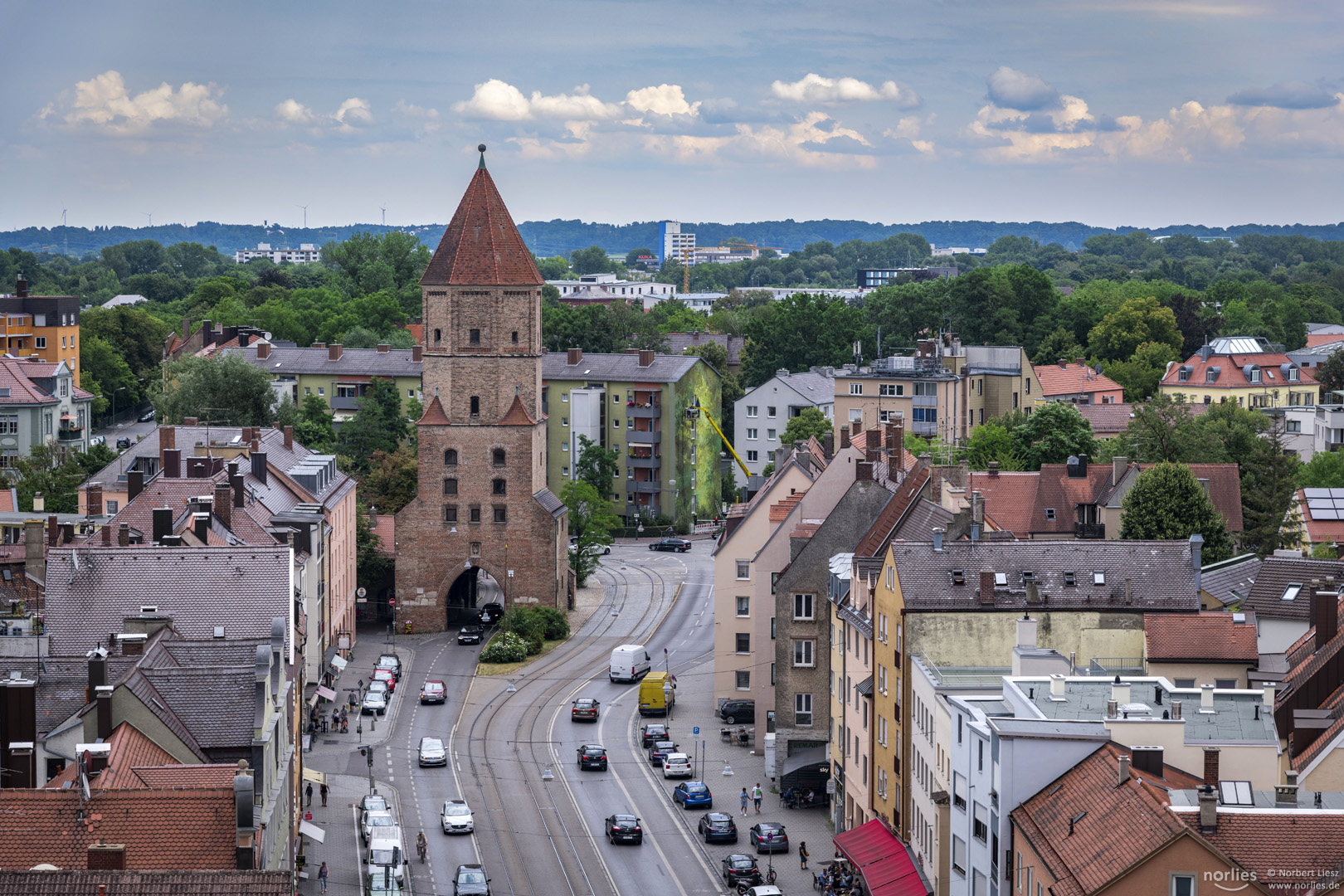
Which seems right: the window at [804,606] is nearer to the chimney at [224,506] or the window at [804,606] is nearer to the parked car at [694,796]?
the parked car at [694,796]

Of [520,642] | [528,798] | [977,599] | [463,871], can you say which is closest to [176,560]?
[463,871]

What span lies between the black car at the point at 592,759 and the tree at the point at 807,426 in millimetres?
71054

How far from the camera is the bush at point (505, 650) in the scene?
9719cm

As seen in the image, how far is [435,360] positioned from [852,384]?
48.6 m

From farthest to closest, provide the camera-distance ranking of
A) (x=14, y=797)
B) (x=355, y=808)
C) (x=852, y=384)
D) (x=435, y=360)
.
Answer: (x=852, y=384) < (x=435, y=360) < (x=355, y=808) < (x=14, y=797)

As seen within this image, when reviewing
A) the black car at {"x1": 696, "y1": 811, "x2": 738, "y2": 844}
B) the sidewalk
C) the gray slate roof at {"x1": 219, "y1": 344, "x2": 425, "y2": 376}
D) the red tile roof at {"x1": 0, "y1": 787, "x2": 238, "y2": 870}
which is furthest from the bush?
the gray slate roof at {"x1": 219, "y1": 344, "x2": 425, "y2": 376}

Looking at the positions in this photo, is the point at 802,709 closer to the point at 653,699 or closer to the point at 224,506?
the point at 653,699

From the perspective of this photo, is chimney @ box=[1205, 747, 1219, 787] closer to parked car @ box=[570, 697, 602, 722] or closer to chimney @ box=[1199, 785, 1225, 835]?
chimney @ box=[1199, 785, 1225, 835]

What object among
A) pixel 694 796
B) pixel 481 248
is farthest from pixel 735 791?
pixel 481 248

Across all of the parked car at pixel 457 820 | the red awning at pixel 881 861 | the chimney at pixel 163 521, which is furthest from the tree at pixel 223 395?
the red awning at pixel 881 861

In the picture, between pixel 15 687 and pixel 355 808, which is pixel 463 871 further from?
pixel 15 687

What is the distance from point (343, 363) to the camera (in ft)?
532

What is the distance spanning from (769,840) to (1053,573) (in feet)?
45.8

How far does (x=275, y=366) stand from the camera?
16262cm
